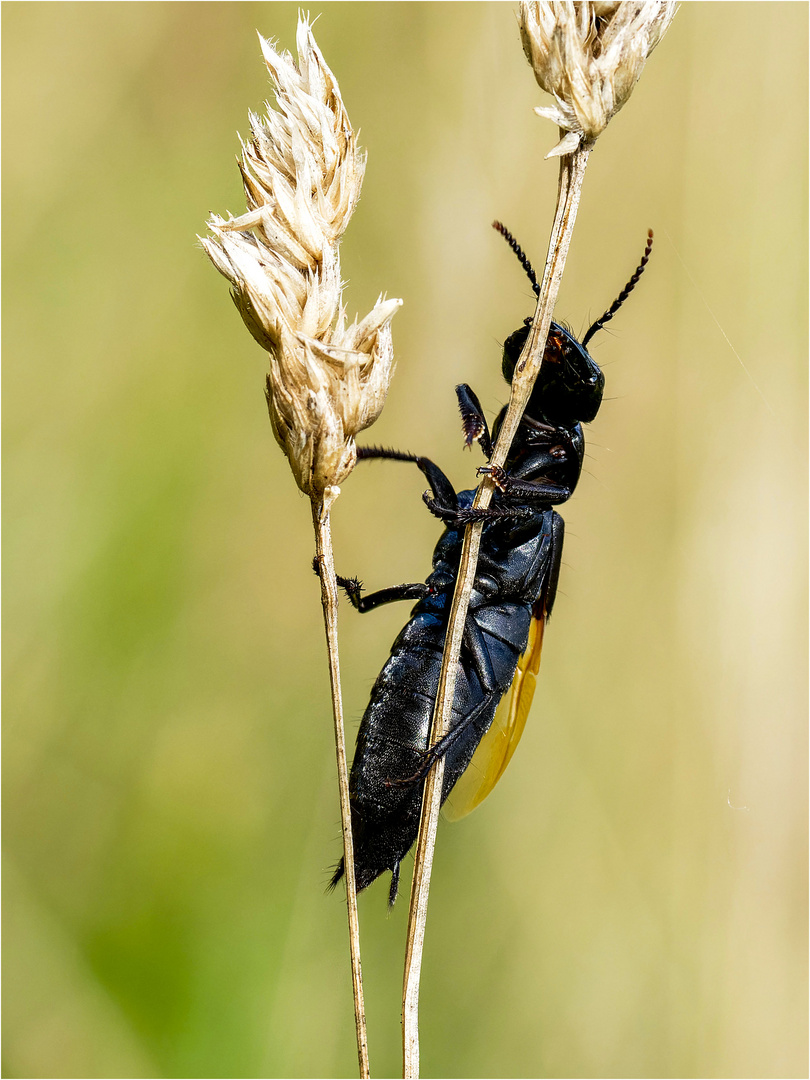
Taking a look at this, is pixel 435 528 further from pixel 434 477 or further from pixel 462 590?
pixel 462 590

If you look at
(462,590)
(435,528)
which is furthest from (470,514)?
(435,528)

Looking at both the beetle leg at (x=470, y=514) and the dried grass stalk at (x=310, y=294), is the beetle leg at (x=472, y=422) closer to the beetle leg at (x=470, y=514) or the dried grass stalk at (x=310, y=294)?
the beetle leg at (x=470, y=514)

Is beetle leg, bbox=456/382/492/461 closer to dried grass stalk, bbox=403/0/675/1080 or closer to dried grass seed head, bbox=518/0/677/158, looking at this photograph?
dried grass stalk, bbox=403/0/675/1080

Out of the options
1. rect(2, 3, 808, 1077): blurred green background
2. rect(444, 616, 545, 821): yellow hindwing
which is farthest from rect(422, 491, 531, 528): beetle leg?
rect(2, 3, 808, 1077): blurred green background

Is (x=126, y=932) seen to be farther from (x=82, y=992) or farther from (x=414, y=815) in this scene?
(x=414, y=815)

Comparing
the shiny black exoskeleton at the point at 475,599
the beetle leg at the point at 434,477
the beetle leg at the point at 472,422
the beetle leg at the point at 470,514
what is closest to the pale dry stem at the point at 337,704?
the beetle leg at the point at 470,514

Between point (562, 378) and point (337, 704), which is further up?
point (562, 378)
